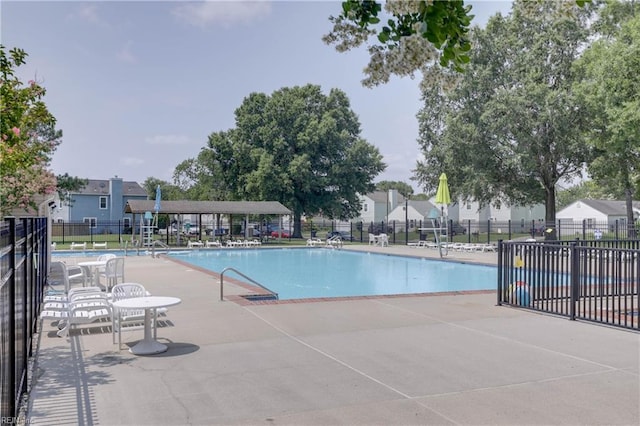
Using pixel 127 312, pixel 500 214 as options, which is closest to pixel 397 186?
pixel 500 214

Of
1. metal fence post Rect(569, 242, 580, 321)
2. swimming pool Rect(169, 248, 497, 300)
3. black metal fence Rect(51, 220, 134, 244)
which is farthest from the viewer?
black metal fence Rect(51, 220, 134, 244)

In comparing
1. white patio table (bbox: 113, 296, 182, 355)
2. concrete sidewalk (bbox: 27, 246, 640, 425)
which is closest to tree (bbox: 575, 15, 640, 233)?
concrete sidewalk (bbox: 27, 246, 640, 425)

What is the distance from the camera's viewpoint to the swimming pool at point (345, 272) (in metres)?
17.2

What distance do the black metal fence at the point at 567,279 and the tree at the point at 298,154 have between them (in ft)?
115

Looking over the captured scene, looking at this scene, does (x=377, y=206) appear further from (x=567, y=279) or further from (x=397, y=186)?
(x=567, y=279)

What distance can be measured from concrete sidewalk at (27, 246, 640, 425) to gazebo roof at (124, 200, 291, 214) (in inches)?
1033

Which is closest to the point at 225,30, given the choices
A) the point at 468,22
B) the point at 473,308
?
the point at 473,308

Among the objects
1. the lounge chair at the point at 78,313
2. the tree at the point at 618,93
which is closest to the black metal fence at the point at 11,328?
the lounge chair at the point at 78,313

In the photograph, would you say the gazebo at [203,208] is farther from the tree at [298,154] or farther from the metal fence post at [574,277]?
the metal fence post at [574,277]

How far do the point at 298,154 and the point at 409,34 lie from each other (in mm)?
45269

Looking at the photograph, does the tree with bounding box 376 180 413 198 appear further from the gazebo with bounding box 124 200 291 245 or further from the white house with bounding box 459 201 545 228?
the gazebo with bounding box 124 200 291 245

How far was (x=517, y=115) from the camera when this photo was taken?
3228 centimetres

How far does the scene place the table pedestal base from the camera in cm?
694

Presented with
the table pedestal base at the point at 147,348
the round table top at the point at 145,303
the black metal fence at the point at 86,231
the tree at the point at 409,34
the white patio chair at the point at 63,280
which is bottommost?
the table pedestal base at the point at 147,348
